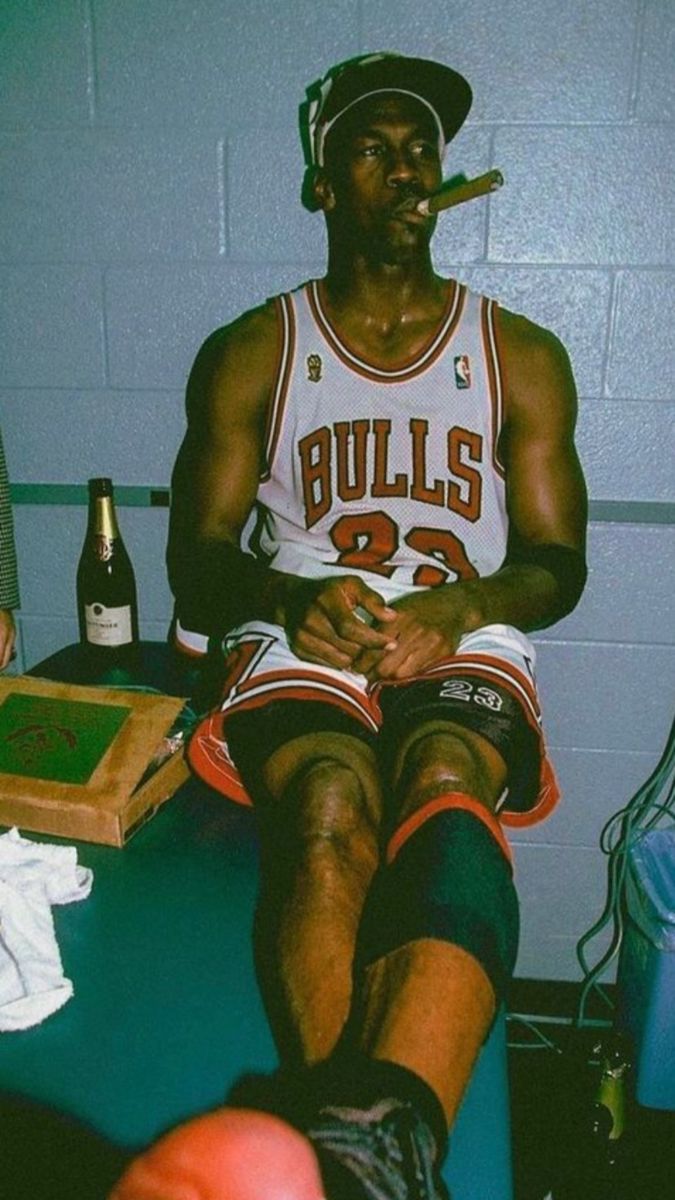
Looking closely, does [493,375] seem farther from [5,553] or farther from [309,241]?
[5,553]

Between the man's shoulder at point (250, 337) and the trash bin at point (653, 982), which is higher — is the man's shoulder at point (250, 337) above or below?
above

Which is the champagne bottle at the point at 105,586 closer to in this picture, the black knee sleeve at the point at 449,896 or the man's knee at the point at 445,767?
the man's knee at the point at 445,767

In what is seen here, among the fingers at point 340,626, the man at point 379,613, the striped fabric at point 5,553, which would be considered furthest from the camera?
the striped fabric at point 5,553

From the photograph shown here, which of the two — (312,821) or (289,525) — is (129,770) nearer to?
(312,821)

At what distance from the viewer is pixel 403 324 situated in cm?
157

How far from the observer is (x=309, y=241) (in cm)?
166

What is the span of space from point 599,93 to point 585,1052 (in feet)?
5.84

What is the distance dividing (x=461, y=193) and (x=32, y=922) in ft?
3.88

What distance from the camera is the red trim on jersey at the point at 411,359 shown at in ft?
4.96

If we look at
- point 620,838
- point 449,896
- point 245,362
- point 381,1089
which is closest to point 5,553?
point 245,362

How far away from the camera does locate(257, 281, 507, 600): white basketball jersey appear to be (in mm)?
1511

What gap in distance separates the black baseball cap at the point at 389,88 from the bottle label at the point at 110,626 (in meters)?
0.87

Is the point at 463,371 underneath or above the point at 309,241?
underneath

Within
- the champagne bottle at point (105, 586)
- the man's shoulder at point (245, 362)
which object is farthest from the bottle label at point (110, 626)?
the man's shoulder at point (245, 362)
